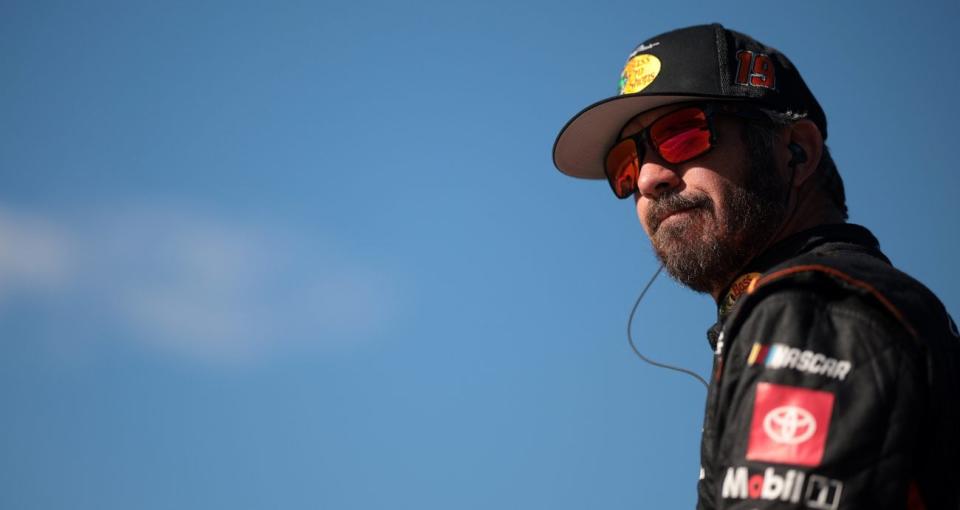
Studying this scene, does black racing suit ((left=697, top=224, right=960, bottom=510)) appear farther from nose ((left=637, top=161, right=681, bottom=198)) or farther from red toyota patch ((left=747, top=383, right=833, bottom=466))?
nose ((left=637, top=161, right=681, bottom=198))

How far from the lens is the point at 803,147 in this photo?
4887 mm

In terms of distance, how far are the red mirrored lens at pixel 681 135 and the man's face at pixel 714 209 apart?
0.05 meters

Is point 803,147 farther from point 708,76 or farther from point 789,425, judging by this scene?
point 789,425

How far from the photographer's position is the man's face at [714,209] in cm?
464

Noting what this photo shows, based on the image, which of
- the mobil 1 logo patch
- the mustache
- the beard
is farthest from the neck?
the mobil 1 logo patch

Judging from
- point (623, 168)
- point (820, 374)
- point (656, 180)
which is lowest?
point (820, 374)

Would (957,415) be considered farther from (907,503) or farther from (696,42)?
(696,42)

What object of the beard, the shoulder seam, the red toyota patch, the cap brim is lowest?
the red toyota patch

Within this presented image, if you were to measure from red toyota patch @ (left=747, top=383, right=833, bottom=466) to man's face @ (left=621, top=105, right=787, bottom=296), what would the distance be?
185 cm

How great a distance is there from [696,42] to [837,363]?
2.58 meters

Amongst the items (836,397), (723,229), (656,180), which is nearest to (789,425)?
(836,397)

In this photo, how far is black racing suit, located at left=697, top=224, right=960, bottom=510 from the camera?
272cm

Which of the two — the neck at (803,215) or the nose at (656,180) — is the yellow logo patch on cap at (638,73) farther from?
the neck at (803,215)

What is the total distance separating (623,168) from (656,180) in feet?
1.77
